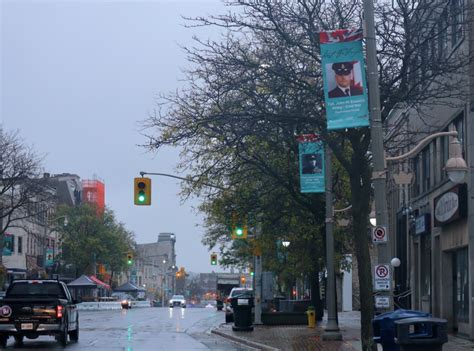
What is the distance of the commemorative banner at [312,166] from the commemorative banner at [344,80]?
7.46 metres

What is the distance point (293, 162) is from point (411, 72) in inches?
345

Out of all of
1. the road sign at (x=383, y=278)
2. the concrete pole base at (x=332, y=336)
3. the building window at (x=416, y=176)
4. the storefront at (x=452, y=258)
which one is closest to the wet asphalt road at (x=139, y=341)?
the concrete pole base at (x=332, y=336)

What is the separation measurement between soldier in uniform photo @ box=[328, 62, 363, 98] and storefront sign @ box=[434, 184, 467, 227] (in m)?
12.6

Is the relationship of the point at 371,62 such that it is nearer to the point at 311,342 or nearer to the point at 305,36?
the point at 305,36

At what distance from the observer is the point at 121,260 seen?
101312 mm

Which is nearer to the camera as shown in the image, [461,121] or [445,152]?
[461,121]

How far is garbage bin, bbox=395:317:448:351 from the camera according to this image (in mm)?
14031

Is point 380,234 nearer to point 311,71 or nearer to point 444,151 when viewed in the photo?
point 311,71

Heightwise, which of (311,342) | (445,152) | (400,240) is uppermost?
(445,152)

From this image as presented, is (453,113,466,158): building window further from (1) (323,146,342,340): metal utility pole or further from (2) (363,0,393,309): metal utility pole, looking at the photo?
(2) (363,0,393,309): metal utility pole

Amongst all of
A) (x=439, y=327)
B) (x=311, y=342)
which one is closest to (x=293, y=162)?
(x=311, y=342)

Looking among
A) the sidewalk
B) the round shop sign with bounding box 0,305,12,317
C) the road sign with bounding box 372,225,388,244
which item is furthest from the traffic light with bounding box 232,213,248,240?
the road sign with bounding box 372,225,388,244

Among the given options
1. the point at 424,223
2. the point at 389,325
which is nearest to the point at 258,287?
the point at 424,223

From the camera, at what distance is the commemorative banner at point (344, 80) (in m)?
15.9
